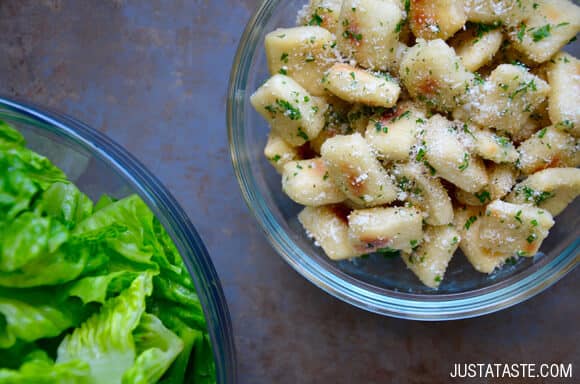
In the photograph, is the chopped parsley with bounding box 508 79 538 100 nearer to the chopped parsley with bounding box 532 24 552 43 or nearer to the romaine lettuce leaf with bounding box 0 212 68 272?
the chopped parsley with bounding box 532 24 552 43

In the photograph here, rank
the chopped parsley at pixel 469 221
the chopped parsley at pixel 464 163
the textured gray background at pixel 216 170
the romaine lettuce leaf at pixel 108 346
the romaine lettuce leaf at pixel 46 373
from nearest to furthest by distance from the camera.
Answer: the romaine lettuce leaf at pixel 46 373, the romaine lettuce leaf at pixel 108 346, the chopped parsley at pixel 464 163, the chopped parsley at pixel 469 221, the textured gray background at pixel 216 170

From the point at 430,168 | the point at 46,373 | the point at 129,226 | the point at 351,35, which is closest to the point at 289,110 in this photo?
the point at 351,35

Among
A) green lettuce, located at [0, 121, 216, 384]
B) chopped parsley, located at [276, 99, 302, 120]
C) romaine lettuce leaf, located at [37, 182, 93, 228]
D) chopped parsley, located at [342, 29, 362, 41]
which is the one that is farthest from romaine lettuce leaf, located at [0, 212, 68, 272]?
chopped parsley, located at [342, 29, 362, 41]

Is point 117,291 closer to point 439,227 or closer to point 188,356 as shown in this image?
point 188,356

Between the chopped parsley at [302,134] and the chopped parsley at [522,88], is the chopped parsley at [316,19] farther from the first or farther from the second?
the chopped parsley at [522,88]

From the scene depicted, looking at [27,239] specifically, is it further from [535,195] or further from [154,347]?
[535,195]

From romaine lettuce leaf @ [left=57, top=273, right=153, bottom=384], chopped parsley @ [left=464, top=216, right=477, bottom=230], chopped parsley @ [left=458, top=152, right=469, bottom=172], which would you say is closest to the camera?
romaine lettuce leaf @ [left=57, top=273, right=153, bottom=384]

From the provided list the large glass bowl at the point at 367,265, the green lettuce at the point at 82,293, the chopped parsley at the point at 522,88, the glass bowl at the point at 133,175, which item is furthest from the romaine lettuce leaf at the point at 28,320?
the chopped parsley at the point at 522,88
